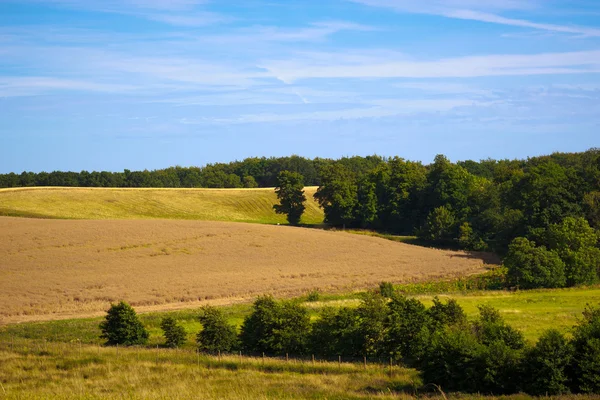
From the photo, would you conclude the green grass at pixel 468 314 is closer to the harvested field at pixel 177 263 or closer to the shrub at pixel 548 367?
the harvested field at pixel 177 263

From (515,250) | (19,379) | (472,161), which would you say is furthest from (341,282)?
(472,161)

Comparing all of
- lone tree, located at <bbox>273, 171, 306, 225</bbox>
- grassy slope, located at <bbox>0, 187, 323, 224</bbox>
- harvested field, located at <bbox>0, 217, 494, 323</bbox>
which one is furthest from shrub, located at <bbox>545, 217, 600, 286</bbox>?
grassy slope, located at <bbox>0, 187, 323, 224</bbox>

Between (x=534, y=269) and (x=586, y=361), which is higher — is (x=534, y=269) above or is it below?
above

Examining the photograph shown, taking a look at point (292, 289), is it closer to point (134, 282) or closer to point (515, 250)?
point (134, 282)

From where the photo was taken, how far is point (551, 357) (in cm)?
2323

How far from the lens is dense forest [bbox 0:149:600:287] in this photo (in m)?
61.0

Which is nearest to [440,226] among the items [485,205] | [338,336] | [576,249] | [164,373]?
[485,205]

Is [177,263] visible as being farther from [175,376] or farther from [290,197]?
[290,197]

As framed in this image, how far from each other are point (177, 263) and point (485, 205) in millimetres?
47044

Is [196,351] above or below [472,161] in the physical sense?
below

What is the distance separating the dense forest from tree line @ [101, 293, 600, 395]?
30.1 metres

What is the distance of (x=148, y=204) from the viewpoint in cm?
10919

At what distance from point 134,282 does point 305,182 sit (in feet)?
369

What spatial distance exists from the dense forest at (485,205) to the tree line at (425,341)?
30057 mm
